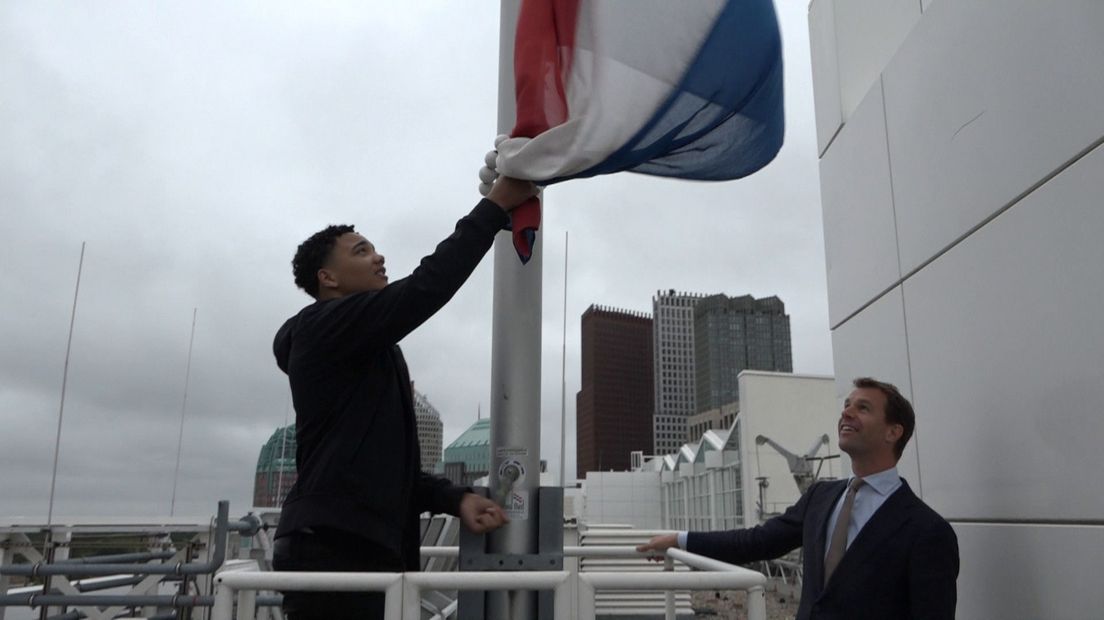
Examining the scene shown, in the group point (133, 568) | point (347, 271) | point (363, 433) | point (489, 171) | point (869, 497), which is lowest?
point (133, 568)

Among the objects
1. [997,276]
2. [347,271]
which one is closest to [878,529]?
[997,276]

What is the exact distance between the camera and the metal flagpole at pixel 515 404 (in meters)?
2.10

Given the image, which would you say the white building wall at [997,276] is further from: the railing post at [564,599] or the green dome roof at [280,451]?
the green dome roof at [280,451]

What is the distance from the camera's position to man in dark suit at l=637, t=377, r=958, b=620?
2.21 metres

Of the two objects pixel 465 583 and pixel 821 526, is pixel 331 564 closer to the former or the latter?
pixel 465 583

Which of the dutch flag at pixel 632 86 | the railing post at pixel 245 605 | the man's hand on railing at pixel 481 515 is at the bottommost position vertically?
the railing post at pixel 245 605

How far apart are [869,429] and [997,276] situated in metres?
0.61

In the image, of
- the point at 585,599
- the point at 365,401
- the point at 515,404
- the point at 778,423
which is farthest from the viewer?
the point at 778,423

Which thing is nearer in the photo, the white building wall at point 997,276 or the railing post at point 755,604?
the railing post at point 755,604

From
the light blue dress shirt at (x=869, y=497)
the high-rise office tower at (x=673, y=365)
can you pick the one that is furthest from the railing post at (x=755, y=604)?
the high-rise office tower at (x=673, y=365)

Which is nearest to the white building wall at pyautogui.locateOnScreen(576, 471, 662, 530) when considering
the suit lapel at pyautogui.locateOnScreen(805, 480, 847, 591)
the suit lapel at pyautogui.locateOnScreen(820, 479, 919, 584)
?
the suit lapel at pyautogui.locateOnScreen(805, 480, 847, 591)

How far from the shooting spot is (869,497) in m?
2.47

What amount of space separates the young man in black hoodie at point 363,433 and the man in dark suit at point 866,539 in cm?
108

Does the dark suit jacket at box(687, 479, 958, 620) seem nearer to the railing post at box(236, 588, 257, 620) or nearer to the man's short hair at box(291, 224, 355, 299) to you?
the railing post at box(236, 588, 257, 620)
